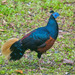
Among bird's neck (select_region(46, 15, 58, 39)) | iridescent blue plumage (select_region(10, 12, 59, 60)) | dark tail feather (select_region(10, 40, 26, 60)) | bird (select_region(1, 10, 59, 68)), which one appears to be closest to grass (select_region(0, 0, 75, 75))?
dark tail feather (select_region(10, 40, 26, 60))

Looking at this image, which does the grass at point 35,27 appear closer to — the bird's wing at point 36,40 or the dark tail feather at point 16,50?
the dark tail feather at point 16,50

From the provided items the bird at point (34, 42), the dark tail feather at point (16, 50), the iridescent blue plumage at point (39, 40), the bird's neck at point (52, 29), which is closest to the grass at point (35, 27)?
the dark tail feather at point (16, 50)

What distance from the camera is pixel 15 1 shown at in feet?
31.3

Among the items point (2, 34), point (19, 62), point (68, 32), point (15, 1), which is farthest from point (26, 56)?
point (15, 1)

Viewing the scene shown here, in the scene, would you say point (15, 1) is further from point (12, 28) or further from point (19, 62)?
point (19, 62)

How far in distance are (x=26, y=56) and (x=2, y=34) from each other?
1.56 meters

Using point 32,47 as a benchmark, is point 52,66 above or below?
below

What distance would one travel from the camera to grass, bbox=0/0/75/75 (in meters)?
5.83

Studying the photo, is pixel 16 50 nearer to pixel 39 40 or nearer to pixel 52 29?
pixel 39 40

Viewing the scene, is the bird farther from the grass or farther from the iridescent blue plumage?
the grass

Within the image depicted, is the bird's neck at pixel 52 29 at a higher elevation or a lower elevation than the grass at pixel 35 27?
higher

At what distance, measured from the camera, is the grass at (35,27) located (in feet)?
19.1

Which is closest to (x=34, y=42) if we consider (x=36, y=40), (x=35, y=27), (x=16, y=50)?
(x=36, y=40)

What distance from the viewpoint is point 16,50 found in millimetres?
5684
